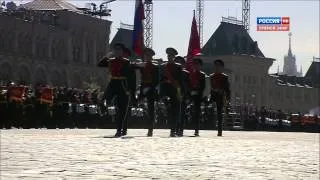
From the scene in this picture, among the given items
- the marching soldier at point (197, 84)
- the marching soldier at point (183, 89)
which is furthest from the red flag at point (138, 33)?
the marching soldier at point (183, 89)

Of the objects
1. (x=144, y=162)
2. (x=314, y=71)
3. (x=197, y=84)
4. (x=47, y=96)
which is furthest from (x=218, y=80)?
(x=314, y=71)

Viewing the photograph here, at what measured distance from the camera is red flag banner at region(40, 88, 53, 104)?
76.4ft

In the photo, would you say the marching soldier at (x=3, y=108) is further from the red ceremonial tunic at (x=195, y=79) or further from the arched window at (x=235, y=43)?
the arched window at (x=235, y=43)

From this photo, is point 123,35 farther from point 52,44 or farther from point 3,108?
point 3,108

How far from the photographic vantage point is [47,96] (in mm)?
23453

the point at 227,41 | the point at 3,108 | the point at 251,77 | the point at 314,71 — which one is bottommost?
the point at 3,108

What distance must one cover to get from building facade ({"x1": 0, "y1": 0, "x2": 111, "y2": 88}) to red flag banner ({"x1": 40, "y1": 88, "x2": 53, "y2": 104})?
5765cm

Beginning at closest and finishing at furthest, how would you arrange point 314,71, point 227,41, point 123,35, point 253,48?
point 123,35 → point 227,41 → point 253,48 → point 314,71

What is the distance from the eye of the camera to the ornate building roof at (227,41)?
12244cm

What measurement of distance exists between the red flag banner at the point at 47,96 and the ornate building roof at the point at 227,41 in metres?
98.8

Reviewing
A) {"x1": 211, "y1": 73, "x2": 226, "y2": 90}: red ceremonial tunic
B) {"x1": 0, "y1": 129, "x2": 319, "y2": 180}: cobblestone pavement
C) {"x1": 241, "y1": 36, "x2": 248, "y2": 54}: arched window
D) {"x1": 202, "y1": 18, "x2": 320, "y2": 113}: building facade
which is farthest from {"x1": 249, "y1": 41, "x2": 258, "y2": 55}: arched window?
{"x1": 0, "y1": 129, "x2": 319, "y2": 180}: cobblestone pavement

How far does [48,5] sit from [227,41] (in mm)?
35587

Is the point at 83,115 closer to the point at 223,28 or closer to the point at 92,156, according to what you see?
the point at 92,156

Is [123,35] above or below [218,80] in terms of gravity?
above
